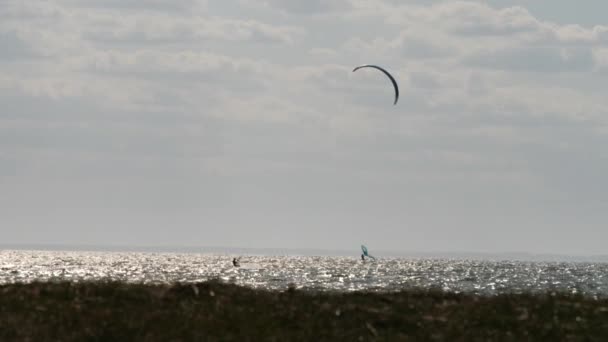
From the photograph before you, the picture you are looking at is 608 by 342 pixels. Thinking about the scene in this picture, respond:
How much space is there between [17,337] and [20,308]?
2445 millimetres

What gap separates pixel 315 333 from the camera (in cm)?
2345

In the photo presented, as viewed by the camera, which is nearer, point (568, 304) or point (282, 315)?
point (282, 315)

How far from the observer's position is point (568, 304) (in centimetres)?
2681

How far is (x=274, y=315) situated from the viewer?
24.7m

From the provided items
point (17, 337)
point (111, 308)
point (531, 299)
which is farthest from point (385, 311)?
point (17, 337)

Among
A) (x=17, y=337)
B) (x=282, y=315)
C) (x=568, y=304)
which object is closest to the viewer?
(x=17, y=337)

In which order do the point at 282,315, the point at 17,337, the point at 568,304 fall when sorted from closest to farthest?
the point at 17,337 < the point at 282,315 < the point at 568,304

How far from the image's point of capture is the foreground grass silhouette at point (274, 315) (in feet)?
76.3

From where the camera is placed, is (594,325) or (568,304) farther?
(568,304)

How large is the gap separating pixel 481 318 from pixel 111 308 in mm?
8592

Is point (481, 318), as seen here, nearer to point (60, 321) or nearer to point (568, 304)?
point (568, 304)

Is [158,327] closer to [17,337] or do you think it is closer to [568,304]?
[17,337]

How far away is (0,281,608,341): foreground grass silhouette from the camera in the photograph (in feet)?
76.3

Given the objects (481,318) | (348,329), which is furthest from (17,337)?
(481,318)
